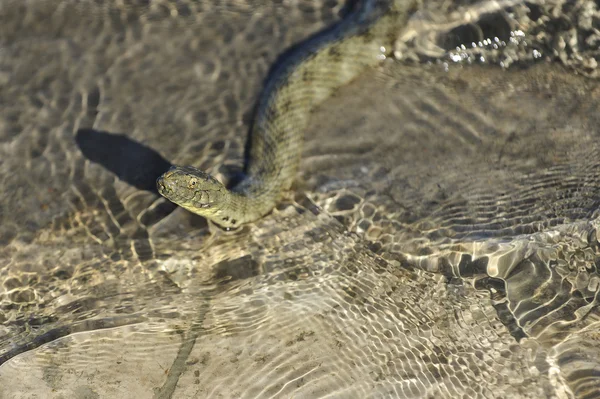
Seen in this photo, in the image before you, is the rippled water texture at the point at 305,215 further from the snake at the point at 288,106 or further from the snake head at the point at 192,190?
the snake head at the point at 192,190

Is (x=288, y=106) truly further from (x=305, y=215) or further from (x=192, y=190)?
(x=192, y=190)

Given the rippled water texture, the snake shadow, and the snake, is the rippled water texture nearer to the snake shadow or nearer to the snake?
the snake shadow

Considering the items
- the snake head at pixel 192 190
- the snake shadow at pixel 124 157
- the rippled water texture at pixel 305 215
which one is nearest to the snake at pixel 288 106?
the snake head at pixel 192 190

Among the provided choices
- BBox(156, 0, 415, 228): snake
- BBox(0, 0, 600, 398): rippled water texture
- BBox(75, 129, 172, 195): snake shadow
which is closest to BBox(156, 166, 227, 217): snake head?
BBox(156, 0, 415, 228): snake

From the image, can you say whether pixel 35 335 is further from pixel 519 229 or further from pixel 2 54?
pixel 519 229

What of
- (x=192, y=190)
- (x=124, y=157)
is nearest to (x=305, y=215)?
(x=192, y=190)

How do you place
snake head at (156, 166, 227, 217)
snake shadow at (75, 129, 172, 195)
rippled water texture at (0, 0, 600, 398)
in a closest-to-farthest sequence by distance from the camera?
rippled water texture at (0, 0, 600, 398)
snake head at (156, 166, 227, 217)
snake shadow at (75, 129, 172, 195)
